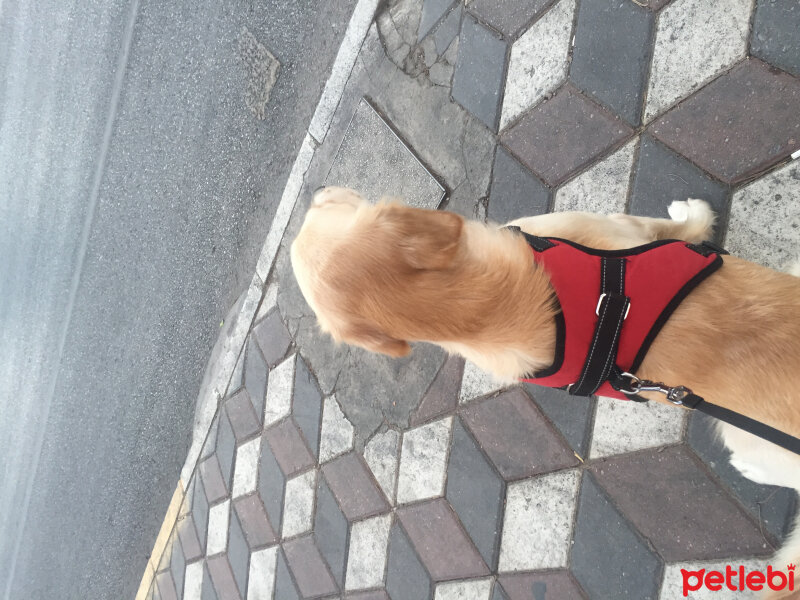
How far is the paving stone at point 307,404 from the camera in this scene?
Answer: 3.65 m

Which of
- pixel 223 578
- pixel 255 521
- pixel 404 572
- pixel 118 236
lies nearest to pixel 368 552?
pixel 404 572

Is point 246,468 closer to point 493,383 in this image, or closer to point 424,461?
point 424,461

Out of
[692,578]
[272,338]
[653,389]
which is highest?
[272,338]

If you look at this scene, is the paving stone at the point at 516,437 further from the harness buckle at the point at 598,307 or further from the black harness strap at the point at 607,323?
the harness buckle at the point at 598,307

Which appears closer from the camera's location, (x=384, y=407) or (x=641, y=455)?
(x=641, y=455)

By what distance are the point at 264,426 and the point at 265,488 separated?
1.42ft

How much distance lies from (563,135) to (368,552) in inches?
103

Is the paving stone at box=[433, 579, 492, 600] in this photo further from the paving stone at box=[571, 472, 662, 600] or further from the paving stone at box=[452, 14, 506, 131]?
the paving stone at box=[452, 14, 506, 131]

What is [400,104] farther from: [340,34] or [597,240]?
[597,240]

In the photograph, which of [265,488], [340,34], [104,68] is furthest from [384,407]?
Result: [104,68]

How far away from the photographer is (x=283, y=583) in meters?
3.66

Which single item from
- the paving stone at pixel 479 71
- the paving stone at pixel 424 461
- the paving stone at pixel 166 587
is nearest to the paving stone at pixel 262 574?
the paving stone at pixel 166 587

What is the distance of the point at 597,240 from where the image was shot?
6.56 feet

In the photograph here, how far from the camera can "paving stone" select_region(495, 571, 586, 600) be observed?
2562mm
